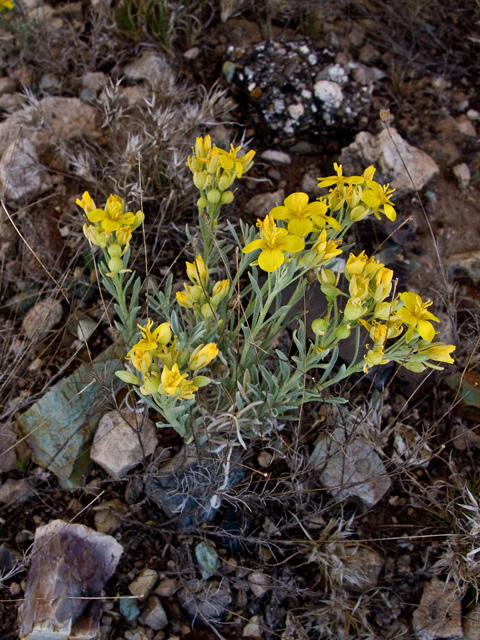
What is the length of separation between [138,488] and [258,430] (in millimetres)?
601

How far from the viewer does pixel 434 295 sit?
10.0ft

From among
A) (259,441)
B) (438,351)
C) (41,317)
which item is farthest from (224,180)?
(41,317)

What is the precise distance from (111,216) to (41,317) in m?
1.04

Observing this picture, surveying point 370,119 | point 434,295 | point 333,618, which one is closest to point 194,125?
point 370,119

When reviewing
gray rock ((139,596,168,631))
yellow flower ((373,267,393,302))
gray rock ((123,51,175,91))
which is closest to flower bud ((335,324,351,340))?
yellow flower ((373,267,393,302))

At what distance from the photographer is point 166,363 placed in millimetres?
1760

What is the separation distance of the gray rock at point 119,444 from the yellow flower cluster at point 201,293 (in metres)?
0.70

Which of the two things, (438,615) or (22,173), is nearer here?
(438,615)

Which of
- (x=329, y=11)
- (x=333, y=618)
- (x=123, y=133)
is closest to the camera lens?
(x=333, y=618)

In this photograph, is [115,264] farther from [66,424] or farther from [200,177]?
[66,424]

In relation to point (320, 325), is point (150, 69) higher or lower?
higher

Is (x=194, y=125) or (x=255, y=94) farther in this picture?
(x=255, y=94)

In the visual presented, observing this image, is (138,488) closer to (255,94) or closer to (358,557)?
(358,557)

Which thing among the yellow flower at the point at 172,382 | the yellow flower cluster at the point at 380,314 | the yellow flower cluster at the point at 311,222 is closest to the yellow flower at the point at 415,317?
the yellow flower cluster at the point at 380,314
